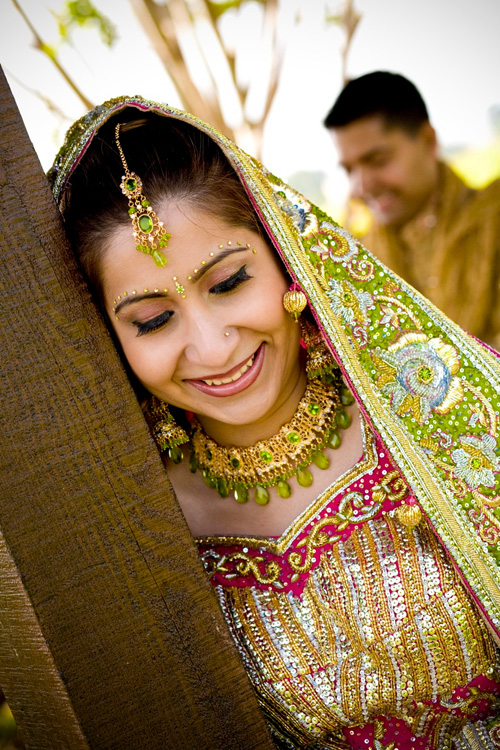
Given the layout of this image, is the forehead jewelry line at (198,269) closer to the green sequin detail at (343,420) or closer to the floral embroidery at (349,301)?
the floral embroidery at (349,301)

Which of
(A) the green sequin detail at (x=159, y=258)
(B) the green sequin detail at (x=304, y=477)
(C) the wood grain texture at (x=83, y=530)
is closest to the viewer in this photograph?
(C) the wood grain texture at (x=83, y=530)

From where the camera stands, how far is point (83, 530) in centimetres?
96

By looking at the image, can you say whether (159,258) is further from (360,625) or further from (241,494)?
(360,625)

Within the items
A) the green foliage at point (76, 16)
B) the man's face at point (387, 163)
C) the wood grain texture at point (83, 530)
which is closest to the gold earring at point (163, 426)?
the wood grain texture at point (83, 530)

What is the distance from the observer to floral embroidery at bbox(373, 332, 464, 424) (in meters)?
1.33

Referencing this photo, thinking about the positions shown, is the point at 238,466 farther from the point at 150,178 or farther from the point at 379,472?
the point at 150,178

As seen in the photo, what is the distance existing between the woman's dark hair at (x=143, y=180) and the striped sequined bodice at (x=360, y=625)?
1.96ft

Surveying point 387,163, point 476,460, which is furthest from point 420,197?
point 476,460

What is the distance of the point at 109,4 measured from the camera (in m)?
3.77

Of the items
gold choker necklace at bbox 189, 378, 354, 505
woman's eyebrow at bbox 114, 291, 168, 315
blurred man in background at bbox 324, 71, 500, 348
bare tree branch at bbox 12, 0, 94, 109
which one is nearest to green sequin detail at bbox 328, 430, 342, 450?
gold choker necklace at bbox 189, 378, 354, 505

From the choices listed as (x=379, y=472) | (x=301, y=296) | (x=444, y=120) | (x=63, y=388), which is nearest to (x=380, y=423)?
(x=379, y=472)

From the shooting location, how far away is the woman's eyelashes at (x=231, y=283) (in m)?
1.28

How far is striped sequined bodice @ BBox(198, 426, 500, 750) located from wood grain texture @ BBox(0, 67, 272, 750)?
395 mm

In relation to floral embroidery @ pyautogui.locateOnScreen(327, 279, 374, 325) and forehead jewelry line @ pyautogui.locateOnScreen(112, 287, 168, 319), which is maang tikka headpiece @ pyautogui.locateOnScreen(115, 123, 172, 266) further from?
floral embroidery @ pyautogui.locateOnScreen(327, 279, 374, 325)
